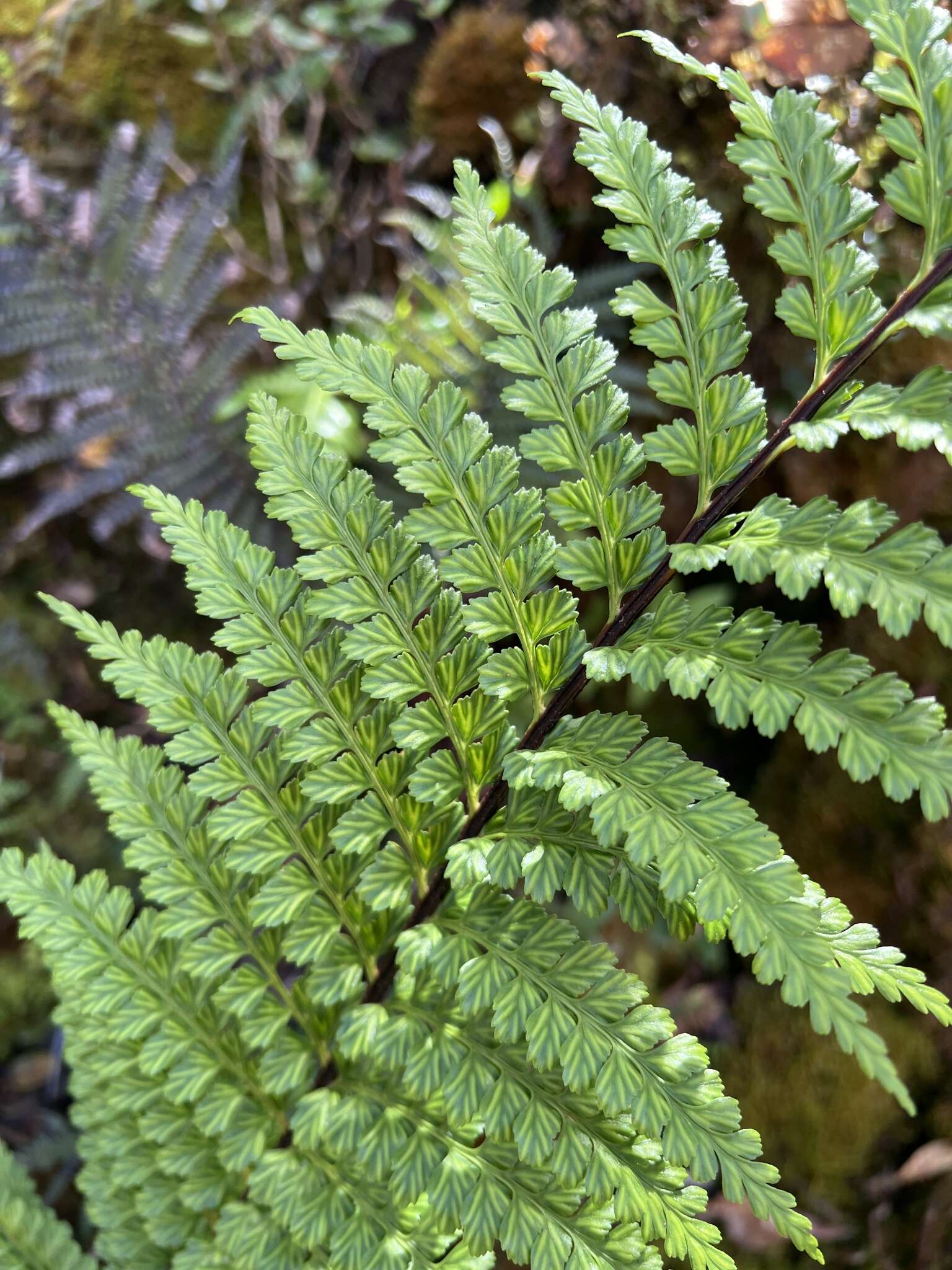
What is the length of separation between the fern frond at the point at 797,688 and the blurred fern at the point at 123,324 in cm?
175

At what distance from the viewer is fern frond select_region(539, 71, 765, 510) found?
109cm

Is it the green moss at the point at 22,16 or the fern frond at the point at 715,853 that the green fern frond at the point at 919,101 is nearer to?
the fern frond at the point at 715,853

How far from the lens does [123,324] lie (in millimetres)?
2539

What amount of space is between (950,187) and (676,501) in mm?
1493

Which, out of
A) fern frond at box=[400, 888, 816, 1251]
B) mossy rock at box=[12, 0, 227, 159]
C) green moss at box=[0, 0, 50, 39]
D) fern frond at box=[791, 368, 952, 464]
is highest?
green moss at box=[0, 0, 50, 39]

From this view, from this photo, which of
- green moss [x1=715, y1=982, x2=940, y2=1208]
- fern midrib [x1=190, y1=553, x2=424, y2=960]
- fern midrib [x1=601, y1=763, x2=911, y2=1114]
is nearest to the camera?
fern midrib [x1=601, y1=763, x2=911, y2=1114]

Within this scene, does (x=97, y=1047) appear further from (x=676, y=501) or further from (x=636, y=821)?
(x=676, y=501)

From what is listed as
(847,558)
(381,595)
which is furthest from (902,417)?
(381,595)

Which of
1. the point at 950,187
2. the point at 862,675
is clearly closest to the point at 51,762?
the point at 862,675

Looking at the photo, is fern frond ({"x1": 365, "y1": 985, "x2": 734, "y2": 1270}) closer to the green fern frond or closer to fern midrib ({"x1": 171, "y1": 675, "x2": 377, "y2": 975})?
fern midrib ({"x1": 171, "y1": 675, "x2": 377, "y2": 975})

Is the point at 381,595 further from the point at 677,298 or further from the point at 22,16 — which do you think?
the point at 22,16

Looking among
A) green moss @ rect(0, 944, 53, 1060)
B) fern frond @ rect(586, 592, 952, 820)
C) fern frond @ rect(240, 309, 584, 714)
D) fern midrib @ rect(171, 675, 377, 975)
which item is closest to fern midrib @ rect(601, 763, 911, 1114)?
fern frond @ rect(586, 592, 952, 820)

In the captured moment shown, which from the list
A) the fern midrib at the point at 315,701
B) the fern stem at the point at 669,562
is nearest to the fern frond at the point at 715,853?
the fern stem at the point at 669,562

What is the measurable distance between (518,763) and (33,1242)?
137 cm
